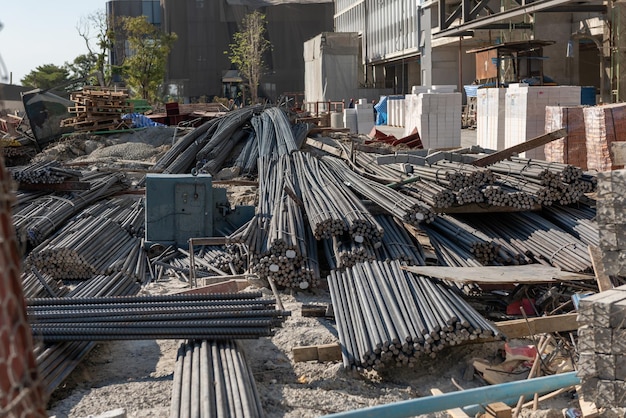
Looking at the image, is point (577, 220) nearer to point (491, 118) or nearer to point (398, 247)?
point (398, 247)

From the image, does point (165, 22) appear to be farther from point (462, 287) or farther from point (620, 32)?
point (462, 287)

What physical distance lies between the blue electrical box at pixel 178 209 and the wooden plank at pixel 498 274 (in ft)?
15.5

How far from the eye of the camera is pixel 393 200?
11.0m

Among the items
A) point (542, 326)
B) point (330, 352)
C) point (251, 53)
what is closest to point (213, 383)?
point (330, 352)

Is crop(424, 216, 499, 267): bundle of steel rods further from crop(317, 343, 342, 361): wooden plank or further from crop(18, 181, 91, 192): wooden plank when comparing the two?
crop(18, 181, 91, 192): wooden plank

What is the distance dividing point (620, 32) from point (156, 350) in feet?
69.8

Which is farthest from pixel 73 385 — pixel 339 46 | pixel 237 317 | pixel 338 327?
pixel 339 46

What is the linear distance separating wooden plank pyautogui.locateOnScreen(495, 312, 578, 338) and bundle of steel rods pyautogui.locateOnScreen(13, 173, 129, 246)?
6.89 m

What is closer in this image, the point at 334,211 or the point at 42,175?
the point at 334,211

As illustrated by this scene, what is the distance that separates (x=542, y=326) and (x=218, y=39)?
72645 mm

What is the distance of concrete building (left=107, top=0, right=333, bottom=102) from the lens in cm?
7681

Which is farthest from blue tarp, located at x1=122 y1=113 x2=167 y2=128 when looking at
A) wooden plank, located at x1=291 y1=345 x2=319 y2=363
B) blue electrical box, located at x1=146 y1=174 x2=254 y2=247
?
wooden plank, located at x1=291 y1=345 x2=319 y2=363

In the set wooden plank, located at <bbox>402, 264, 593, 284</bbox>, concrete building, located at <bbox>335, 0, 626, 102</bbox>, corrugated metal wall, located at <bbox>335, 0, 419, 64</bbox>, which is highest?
corrugated metal wall, located at <bbox>335, 0, 419, 64</bbox>

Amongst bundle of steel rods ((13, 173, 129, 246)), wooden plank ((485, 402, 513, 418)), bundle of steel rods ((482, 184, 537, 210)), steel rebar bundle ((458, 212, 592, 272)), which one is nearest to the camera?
wooden plank ((485, 402, 513, 418))
